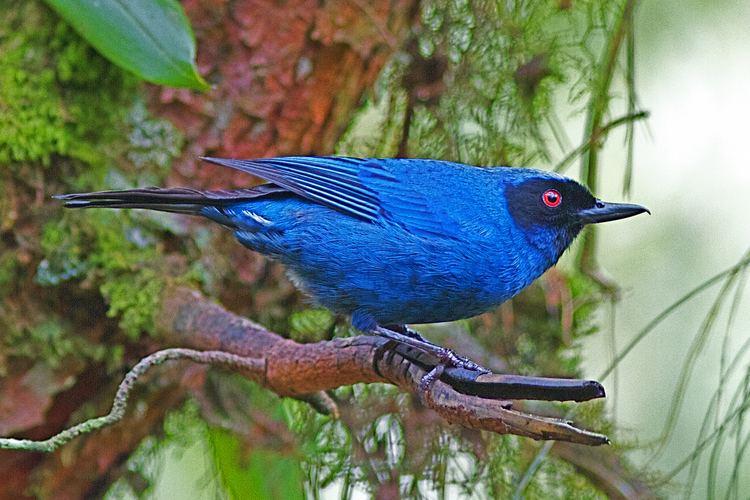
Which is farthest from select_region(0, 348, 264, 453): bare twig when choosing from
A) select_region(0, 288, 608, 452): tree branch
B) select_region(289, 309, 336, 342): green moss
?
select_region(289, 309, 336, 342): green moss

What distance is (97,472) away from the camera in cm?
381

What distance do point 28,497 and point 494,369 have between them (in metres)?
1.87

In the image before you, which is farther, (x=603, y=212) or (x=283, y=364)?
(x=603, y=212)

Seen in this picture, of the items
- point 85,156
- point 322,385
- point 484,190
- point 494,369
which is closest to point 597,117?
point 484,190

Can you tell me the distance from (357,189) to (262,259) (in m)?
0.70

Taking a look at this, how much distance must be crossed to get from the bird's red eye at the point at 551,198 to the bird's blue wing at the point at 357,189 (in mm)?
348

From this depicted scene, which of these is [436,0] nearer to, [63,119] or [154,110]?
[154,110]

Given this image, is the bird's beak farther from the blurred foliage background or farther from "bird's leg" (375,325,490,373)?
"bird's leg" (375,325,490,373)

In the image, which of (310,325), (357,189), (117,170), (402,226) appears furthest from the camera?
(310,325)

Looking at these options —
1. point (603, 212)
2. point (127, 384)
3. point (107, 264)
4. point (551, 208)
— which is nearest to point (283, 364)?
point (127, 384)

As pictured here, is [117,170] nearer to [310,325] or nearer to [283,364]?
[310,325]

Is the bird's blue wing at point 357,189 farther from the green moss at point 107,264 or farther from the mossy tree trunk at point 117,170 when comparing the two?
the green moss at point 107,264

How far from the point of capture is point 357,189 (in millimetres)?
3410

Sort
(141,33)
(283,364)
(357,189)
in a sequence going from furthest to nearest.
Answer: (357,189)
(141,33)
(283,364)
